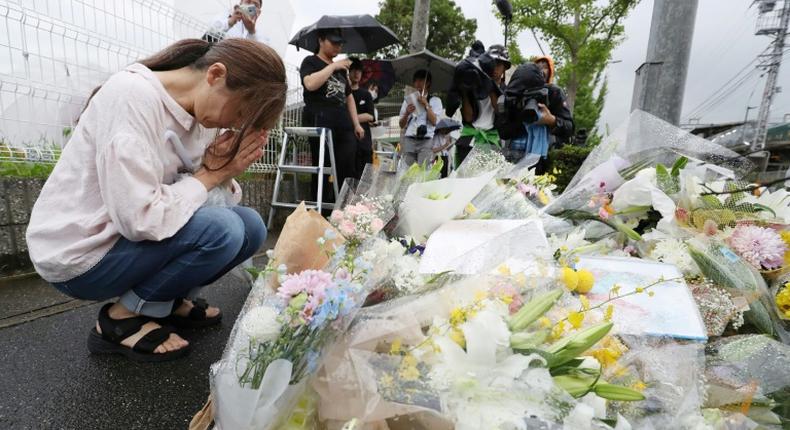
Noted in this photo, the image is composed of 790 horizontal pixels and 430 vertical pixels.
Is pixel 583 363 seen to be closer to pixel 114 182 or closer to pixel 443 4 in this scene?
pixel 114 182

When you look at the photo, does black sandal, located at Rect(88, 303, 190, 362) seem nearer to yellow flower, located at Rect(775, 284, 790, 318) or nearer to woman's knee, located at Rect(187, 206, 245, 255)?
woman's knee, located at Rect(187, 206, 245, 255)

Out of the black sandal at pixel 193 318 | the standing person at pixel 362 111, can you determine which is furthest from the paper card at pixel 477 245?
the standing person at pixel 362 111

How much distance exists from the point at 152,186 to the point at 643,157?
2.02 metres

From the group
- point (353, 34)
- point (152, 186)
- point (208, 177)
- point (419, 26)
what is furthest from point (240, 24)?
point (419, 26)

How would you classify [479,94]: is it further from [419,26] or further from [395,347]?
[419,26]

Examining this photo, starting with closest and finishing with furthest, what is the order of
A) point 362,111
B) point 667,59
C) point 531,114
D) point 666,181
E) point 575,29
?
1. point 666,181
2. point 667,59
3. point 531,114
4. point 362,111
5. point 575,29

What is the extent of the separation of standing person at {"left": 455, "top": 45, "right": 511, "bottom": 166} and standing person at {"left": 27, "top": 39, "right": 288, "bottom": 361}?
3.37 metres

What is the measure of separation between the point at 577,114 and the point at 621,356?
37454mm

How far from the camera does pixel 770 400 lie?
0.88 meters

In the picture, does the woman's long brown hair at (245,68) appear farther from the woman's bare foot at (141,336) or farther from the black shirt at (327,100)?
the black shirt at (327,100)

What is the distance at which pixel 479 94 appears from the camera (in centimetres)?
453

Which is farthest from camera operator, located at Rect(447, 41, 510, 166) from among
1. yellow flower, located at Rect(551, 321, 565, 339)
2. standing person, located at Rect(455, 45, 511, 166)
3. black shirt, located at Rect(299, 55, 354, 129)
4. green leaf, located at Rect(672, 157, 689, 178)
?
yellow flower, located at Rect(551, 321, 565, 339)

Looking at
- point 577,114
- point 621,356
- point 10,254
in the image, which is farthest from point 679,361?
point 577,114

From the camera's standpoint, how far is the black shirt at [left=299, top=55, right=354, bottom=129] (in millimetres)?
3629
